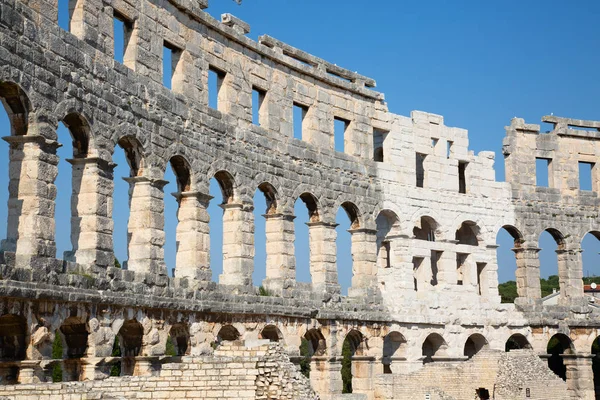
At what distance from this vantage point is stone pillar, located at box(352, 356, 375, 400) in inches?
1125

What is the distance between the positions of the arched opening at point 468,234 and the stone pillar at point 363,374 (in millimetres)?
6881

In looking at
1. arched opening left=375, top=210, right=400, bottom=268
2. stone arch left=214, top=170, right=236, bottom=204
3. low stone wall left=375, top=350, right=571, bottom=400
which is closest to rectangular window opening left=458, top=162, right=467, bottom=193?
arched opening left=375, top=210, right=400, bottom=268

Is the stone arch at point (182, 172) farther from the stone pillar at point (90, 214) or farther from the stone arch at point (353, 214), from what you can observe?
the stone arch at point (353, 214)

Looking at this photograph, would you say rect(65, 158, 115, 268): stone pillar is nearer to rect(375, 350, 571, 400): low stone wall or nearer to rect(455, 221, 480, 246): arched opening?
rect(375, 350, 571, 400): low stone wall

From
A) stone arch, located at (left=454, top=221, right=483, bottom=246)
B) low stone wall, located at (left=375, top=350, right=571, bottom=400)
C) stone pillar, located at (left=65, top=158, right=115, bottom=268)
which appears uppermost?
stone arch, located at (left=454, top=221, right=483, bottom=246)

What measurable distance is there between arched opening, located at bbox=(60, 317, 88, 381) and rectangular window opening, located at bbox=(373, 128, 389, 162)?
14.9 m

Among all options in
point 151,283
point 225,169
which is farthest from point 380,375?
point 151,283

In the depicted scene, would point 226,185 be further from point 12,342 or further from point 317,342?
point 12,342

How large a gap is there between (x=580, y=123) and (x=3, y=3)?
79.2 ft

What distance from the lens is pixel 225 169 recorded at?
24359 millimetres

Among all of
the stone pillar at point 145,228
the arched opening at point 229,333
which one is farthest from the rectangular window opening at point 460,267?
the stone pillar at point 145,228

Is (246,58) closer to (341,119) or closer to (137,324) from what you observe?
(341,119)

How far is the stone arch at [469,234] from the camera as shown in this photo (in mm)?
33469

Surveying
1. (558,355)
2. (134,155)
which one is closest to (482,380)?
(558,355)
